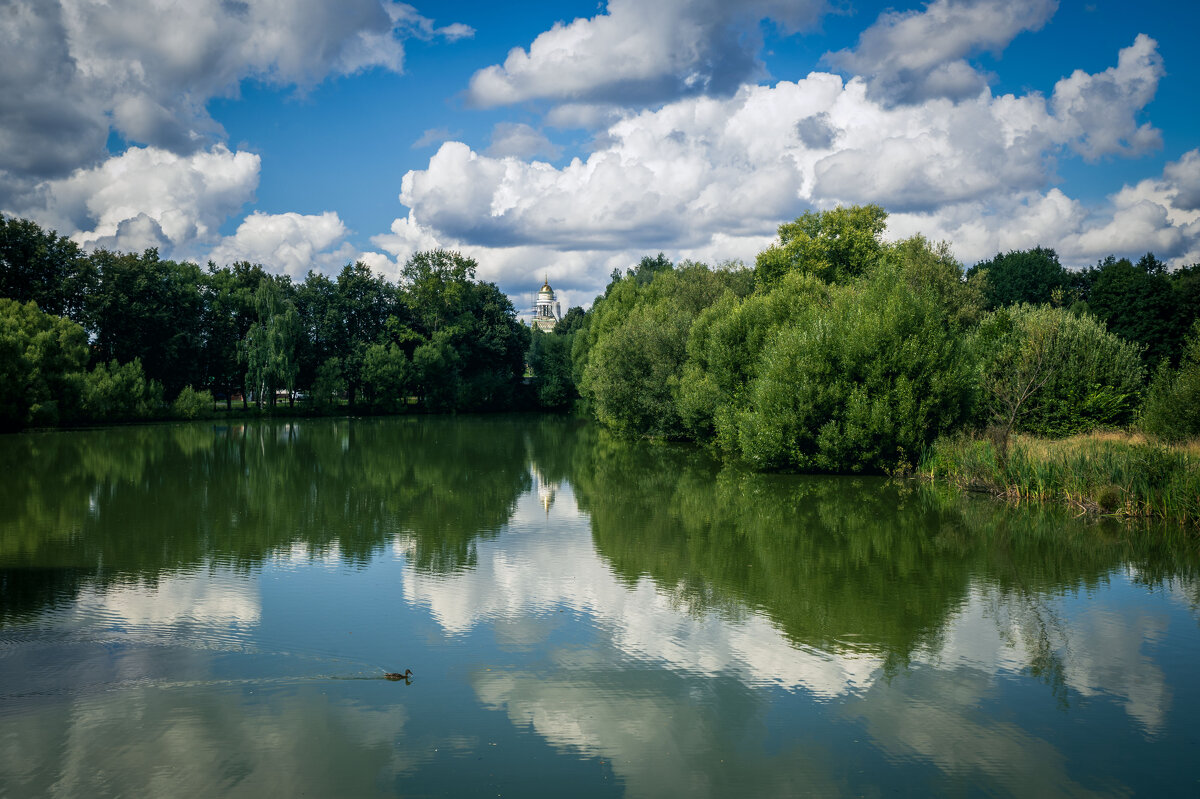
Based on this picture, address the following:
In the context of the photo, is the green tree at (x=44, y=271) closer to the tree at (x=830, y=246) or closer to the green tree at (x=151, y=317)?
the green tree at (x=151, y=317)

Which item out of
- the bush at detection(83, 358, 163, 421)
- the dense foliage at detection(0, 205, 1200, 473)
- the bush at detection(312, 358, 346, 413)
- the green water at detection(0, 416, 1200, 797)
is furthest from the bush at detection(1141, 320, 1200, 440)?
the bush at detection(312, 358, 346, 413)

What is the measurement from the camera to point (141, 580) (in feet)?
47.5

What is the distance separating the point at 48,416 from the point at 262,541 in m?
42.3

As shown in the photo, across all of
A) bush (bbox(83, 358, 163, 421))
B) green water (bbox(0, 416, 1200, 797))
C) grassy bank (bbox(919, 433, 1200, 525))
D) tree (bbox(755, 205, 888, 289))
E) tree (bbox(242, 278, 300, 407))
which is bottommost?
green water (bbox(0, 416, 1200, 797))

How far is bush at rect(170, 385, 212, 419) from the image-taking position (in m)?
62.8

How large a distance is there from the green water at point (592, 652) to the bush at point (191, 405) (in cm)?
4358

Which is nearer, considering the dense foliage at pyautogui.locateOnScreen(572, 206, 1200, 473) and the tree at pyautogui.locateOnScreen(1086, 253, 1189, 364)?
the dense foliage at pyautogui.locateOnScreen(572, 206, 1200, 473)

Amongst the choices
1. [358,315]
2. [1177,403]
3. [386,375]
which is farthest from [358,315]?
[1177,403]

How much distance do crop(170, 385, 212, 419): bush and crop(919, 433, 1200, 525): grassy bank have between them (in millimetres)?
58550

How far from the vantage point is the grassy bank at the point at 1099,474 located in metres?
20.3

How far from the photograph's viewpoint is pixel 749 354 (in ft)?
126

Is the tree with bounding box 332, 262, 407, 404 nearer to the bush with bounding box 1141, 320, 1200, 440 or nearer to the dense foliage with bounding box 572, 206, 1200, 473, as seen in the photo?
the dense foliage with bounding box 572, 206, 1200, 473

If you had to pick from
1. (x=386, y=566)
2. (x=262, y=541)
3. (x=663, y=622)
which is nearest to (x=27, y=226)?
(x=262, y=541)

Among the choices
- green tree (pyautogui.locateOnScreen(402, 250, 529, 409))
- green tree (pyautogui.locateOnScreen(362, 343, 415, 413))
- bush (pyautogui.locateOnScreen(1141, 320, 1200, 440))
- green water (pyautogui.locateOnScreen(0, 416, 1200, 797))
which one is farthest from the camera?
green tree (pyautogui.locateOnScreen(402, 250, 529, 409))
